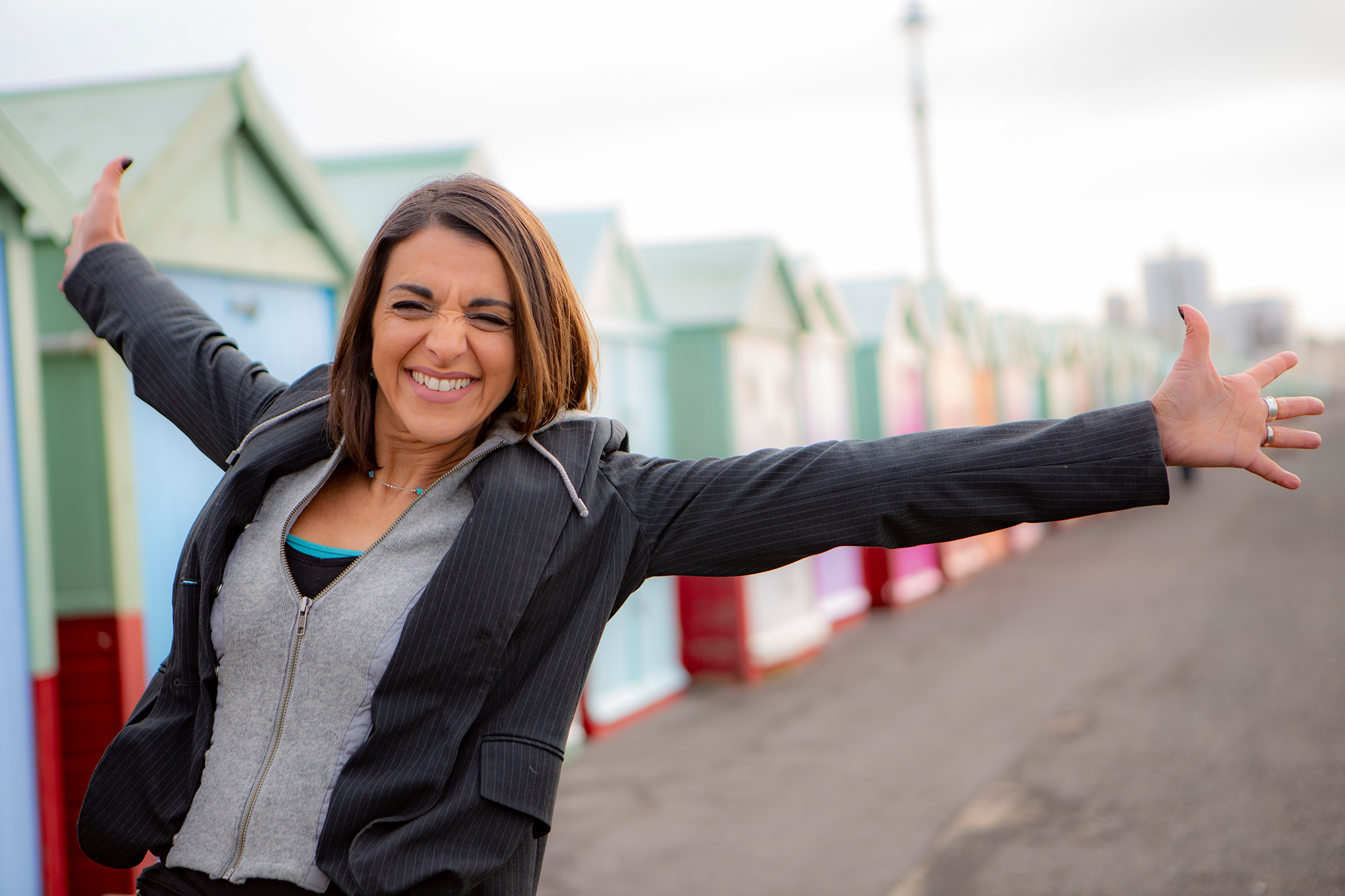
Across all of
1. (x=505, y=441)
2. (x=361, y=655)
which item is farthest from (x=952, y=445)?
(x=361, y=655)

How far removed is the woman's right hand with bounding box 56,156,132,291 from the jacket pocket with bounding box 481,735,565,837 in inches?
55.9

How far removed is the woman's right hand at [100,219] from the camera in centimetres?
224

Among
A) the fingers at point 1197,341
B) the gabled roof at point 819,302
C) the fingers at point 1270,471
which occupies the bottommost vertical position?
the fingers at point 1270,471

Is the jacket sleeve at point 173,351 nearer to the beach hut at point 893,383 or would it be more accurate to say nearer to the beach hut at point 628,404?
the beach hut at point 628,404

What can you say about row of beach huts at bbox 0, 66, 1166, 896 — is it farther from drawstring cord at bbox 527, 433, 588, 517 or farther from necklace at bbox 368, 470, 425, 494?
drawstring cord at bbox 527, 433, 588, 517

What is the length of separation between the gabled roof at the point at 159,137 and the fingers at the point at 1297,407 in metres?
3.61

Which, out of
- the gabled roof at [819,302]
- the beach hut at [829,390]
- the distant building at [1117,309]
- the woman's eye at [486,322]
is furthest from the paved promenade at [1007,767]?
the distant building at [1117,309]

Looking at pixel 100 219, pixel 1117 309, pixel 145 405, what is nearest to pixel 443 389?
pixel 100 219

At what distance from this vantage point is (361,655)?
156 cm

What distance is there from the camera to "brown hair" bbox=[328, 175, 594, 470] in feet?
5.56

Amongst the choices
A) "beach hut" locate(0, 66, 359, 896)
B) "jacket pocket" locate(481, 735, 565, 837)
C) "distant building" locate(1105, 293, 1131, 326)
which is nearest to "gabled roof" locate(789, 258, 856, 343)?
"beach hut" locate(0, 66, 359, 896)

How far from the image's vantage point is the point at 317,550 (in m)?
1.71

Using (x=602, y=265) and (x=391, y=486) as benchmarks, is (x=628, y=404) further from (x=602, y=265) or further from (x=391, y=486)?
(x=391, y=486)

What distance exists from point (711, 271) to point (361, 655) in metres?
7.54
